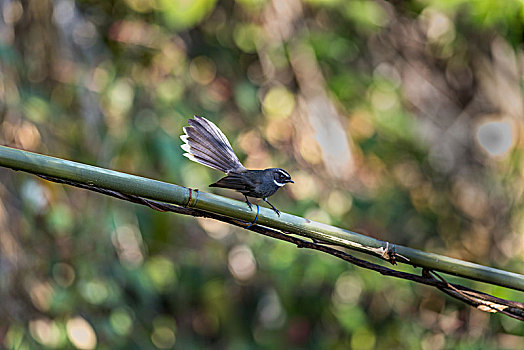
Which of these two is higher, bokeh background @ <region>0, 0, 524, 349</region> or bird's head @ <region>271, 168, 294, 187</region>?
bokeh background @ <region>0, 0, 524, 349</region>

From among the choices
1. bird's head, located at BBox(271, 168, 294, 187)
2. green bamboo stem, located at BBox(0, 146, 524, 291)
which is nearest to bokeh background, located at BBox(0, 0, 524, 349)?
bird's head, located at BBox(271, 168, 294, 187)

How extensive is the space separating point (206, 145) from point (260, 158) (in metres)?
3.48

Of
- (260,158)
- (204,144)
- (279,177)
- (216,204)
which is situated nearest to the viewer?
(216,204)

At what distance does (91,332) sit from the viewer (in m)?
5.26

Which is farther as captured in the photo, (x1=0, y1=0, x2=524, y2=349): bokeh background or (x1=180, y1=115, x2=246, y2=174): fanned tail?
(x1=0, y1=0, x2=524, y2=349): bokeh background

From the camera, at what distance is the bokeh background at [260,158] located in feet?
17.0

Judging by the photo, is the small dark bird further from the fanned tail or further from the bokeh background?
the bokeh background

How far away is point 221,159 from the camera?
2482 millimetres

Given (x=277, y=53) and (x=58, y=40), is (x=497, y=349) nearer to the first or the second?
(x=277, y=53)

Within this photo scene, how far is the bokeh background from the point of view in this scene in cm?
517

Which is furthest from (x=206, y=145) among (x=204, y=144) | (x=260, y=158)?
(x=260, y=158)

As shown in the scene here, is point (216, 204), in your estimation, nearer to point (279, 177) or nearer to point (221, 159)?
point (221, 159)

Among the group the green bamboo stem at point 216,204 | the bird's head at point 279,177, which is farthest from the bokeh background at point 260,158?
the green bamboo stem at point 216,204

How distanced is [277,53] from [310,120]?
643mm
